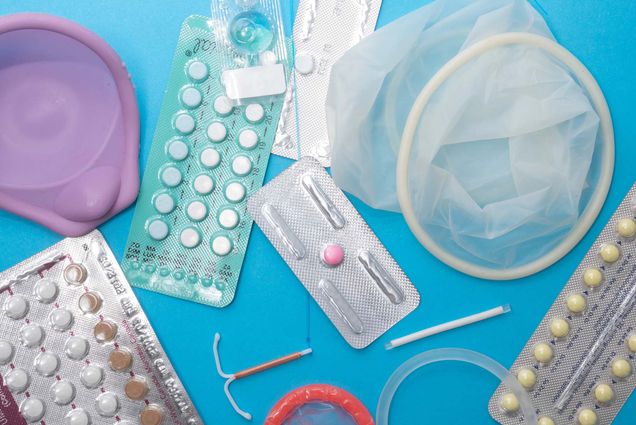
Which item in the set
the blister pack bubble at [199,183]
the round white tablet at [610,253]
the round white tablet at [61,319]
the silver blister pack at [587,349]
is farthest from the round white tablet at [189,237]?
the round white tablet at [610,253]

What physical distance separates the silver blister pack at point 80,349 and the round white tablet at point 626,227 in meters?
0.73

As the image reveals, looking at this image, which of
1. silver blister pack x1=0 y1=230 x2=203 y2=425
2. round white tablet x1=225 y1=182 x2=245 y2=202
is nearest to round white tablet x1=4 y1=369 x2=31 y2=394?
silver blister pack x1=0 y1=230 x2=203 y2=425

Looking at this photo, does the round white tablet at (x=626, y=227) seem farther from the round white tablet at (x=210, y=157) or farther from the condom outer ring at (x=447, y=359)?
the round white tablet at (x=210, y=157)

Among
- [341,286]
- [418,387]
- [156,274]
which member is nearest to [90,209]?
[156,274]

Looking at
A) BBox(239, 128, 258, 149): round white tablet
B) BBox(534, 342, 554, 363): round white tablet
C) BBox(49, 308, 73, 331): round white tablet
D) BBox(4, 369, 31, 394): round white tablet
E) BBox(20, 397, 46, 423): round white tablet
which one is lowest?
BBox(20, 397, 46, 423): round white tablet

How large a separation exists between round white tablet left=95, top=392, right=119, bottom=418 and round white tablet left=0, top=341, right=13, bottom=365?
0.49 ft

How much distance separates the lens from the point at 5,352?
38.5 inches

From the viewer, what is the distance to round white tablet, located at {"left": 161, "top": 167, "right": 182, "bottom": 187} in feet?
3.24

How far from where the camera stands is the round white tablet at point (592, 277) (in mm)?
992

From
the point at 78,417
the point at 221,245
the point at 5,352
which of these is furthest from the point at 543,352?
the point at 5,352

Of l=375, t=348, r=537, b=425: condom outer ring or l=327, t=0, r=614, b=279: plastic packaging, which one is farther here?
l=375, t=348, r=537, b=425: condom outer ring

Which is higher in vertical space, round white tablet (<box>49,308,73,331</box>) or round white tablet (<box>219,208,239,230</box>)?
round white tablet (<box>219,208,239,230</box>)

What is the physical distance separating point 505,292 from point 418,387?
21cm

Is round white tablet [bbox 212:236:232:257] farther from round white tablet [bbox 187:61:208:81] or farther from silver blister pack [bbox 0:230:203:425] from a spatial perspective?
round white tablet [bbox 187:61:208:81]
